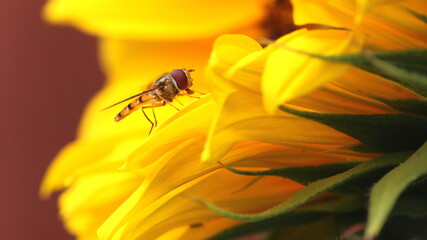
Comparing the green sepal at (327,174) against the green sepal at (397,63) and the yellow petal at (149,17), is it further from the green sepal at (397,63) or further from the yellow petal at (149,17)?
the yellow petal at (149,17)

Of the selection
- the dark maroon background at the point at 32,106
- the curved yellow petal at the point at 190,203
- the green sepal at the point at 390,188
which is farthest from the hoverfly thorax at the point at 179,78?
the dark maroon background at the point at 32,106

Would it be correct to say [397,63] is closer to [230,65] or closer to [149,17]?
[230,65]

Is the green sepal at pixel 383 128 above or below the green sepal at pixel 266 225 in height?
above

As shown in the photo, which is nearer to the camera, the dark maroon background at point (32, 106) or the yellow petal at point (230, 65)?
the yellow petal at point (230, 65)

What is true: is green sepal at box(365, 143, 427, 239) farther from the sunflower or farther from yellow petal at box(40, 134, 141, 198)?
yellow petal at box(40, 134, 141, 198)

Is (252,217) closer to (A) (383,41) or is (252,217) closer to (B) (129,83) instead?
(A) (383,41)

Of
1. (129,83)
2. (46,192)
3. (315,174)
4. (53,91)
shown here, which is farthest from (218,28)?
(53,91)

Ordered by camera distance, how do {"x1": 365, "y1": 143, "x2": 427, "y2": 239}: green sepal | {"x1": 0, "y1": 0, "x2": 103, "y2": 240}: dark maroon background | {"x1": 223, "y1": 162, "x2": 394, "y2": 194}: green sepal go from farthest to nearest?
{"x1": 0, "y1": 0, "x2": 103, "y2": 240}: dark maroon background, {"x1": 223, "y1": 162, "x2": 394, "y2": 194}: green sepal, {"x1": 365, "y1": 143, "x2": 427, "y2": 239}: green sepal

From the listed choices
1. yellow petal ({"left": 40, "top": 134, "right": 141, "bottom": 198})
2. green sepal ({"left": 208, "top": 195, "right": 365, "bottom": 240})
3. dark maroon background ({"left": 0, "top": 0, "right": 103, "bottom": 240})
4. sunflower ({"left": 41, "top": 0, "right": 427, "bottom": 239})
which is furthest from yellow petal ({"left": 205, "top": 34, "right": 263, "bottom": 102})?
dark maroon background ({"left": 0, "top": 0, "right": 103, "bottom": 240})
